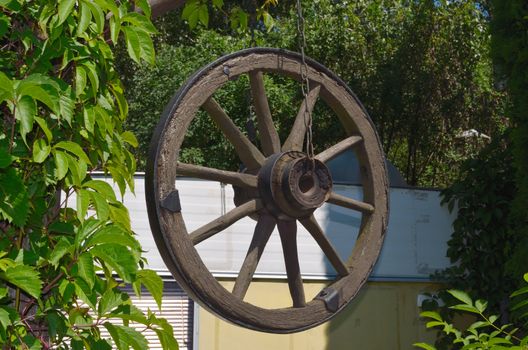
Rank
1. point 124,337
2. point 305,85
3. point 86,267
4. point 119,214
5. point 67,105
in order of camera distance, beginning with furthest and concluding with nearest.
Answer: point 305,85 < point 119,214 < point 67,105 < point 124,337 < point 86,267

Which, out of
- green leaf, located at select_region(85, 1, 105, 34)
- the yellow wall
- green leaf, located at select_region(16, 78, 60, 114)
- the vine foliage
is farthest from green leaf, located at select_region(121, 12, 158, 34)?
the yellow wall

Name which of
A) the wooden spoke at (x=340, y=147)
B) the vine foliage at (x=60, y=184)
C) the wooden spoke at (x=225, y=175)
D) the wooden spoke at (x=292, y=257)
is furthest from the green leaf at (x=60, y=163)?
the wooden spoke at (x=340, y=147)

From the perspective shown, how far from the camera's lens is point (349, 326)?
10.3 meters

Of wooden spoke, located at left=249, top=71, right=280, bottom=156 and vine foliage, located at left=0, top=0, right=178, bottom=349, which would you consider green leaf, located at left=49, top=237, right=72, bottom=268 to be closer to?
vine foliage, located at left=0, top=0, right=178, bottom=349

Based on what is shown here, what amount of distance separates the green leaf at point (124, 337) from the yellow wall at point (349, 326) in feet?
21.8

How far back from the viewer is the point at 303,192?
4.08m

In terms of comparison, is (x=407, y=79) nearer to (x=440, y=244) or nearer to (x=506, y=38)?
(x=440, y=244)

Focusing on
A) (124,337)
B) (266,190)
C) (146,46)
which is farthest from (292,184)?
(124,337)

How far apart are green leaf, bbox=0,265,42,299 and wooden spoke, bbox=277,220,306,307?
1578 mm

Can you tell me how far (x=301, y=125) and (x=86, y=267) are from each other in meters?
1.73

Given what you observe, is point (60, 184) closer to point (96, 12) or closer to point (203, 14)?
point (96, 12)

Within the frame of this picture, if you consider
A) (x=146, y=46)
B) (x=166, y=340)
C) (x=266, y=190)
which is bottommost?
(x=166, y=340)

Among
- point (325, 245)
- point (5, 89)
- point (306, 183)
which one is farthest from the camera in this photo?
point (325, 245)

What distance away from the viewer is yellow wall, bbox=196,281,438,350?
9.80 meters
